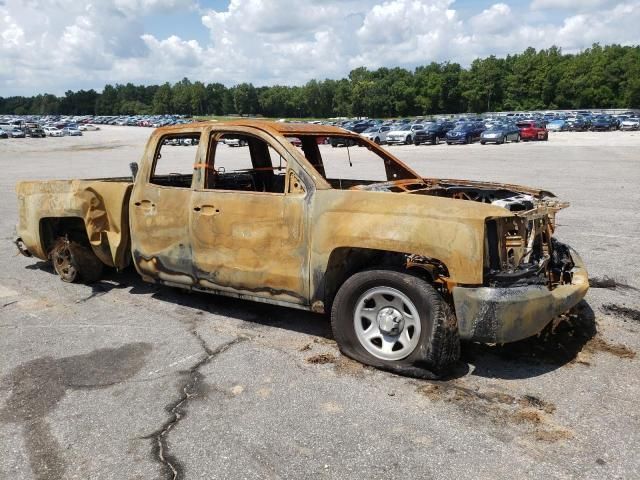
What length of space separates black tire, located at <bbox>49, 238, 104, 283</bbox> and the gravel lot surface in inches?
23.4

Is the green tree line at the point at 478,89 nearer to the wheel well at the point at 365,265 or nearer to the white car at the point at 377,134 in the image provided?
the white car at the point at 377,134

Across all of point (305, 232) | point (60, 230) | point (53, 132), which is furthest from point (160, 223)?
point (53, 132)

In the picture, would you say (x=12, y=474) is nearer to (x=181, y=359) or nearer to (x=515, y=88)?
(x=181, y=359)

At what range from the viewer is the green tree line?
119250 millimetres

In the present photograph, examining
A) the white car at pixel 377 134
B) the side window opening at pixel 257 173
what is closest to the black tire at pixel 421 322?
the side window opening at pixel 257 173

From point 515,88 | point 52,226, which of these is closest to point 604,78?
point 515,88

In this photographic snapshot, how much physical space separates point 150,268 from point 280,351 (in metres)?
1.65

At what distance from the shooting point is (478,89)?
131500 millimetres

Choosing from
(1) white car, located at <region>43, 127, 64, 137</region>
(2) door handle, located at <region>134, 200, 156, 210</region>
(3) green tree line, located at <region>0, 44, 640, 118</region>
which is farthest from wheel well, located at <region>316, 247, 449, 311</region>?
(3) green tree line, located at <region>0, 44, 640, 118</region>

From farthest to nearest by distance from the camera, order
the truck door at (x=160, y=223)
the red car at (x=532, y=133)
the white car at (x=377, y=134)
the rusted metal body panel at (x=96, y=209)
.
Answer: the white car at (x=377, y=134)
the red car at (x=532, y=133)
the rusted metal body panel at (x=96, y=209)
the truck door at (x=160, y=223)

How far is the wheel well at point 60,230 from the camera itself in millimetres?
6445

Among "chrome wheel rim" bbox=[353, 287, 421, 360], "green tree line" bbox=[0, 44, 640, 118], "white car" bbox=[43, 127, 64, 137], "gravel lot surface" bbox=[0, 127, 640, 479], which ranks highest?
"green tree line" bbox=[0, 44, 640, 118]

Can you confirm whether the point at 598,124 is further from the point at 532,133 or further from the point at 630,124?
the point at 532,133

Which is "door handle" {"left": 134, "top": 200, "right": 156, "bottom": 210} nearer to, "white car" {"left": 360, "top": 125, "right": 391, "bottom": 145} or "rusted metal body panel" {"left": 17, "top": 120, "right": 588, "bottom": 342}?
"rusted metal body panel" {"left": 17, "top": 120, "right": 588, "bottom": 342}
